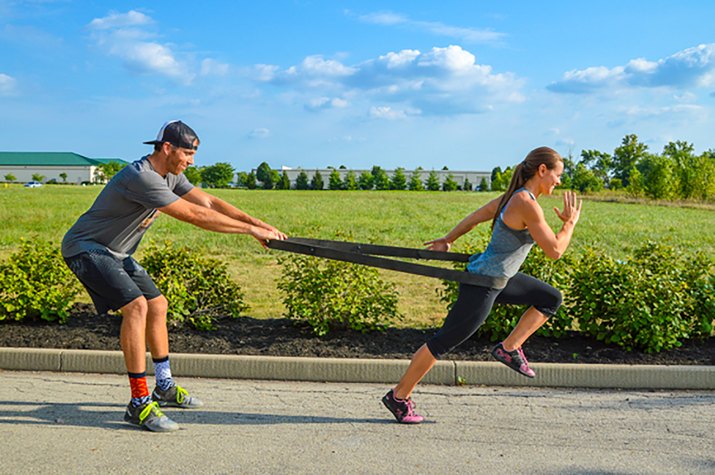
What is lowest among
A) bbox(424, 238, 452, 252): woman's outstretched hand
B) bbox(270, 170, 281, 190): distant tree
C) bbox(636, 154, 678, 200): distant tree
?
bbox(424, 238, 452, 252): woman's outstretched hand

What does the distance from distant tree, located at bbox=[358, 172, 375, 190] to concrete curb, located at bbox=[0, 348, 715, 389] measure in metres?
160

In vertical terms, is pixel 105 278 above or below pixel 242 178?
below

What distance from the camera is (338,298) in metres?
6.74

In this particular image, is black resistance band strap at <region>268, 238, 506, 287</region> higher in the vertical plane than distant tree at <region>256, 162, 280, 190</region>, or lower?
lower

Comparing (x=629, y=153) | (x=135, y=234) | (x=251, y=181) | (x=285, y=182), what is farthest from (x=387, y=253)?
(x=251, y=181)

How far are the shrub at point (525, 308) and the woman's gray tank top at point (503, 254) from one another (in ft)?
5.84

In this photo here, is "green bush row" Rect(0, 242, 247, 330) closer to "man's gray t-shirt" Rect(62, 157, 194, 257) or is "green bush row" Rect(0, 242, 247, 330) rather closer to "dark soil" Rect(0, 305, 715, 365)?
"dark soil" Rect(0, 305, 715, 365)

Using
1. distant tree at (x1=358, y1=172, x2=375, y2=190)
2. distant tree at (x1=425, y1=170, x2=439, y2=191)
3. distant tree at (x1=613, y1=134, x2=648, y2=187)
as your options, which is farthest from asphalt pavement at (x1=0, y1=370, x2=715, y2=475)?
distant tree at (x1=358, y1=172, x2=375, y2=190)

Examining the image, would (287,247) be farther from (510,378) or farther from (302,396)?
(510,378)

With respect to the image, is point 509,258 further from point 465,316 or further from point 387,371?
point 387,371

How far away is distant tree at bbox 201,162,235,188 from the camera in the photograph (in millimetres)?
160125

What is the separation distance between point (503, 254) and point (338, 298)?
2367 millimetres

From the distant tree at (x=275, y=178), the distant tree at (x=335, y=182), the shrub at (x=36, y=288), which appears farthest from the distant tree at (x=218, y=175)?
the shrub at (x=36, y=288)

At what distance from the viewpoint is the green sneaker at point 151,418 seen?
184 inches
